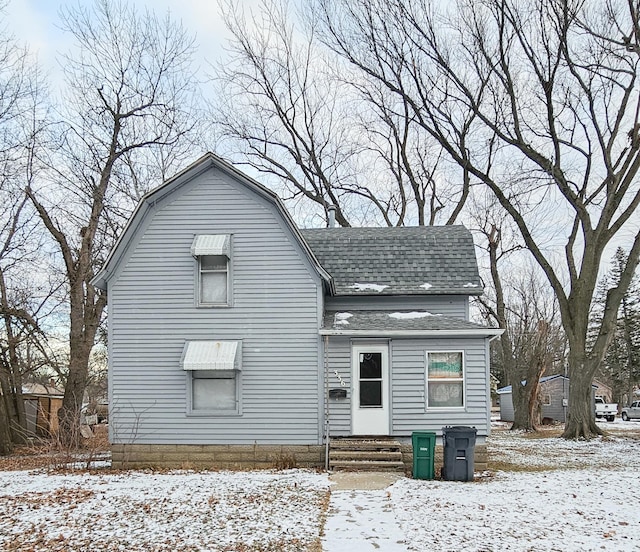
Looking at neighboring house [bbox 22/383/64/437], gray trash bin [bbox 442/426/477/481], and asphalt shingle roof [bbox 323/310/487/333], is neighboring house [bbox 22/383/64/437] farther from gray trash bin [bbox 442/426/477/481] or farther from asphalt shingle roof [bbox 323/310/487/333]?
gray trash bin [bbox 442/426/477/481]

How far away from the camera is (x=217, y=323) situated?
1462 cm

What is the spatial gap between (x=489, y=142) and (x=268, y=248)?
13.8 m

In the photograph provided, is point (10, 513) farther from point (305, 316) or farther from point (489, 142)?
point (489, 142)

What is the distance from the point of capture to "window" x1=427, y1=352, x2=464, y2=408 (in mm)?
14328

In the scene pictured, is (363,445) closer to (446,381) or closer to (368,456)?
(368,456)

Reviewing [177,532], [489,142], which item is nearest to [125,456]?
[177,532]

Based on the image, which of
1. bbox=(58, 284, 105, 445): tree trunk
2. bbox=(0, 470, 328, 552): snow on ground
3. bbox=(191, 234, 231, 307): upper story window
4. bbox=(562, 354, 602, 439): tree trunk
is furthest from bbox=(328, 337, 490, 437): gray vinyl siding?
bbox=(58, 284, 105, 445): tree trunk

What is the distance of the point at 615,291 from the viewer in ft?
70.8

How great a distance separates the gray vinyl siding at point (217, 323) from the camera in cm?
1432

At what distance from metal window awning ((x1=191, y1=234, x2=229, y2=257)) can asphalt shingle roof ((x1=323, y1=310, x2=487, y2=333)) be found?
2814mm

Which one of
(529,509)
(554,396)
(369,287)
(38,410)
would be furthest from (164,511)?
(554,396)

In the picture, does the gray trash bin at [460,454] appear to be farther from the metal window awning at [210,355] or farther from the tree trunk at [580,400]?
the tree trunk at [580,400]

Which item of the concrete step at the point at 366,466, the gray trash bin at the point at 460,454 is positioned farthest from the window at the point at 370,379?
the gray trash bin at the point at 460,454

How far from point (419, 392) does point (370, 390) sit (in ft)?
3.53
